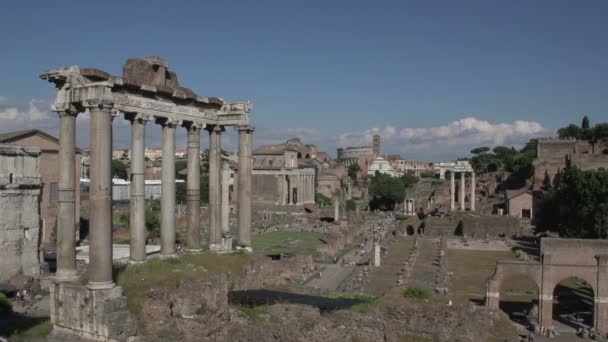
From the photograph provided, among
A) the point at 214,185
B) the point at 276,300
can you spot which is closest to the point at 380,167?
the point at 214,185

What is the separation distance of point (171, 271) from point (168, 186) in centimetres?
306

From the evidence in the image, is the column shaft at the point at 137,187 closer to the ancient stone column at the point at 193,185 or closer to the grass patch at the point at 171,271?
the grass patch at the point at 171,271

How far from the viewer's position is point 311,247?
158 feet

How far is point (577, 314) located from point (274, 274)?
1460 cm

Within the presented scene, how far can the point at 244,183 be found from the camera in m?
20.8

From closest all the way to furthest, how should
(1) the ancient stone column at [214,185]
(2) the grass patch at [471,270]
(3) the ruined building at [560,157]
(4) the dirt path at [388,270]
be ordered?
(1) the ancient stone column at [214,185], (2) the grass patch at [471,270], (4) the dirt path at [388,270], (3) the ruined building at [560,157]

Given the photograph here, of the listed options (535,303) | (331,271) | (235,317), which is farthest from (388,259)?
(235,317)

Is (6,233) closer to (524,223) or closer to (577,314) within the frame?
(577,314)

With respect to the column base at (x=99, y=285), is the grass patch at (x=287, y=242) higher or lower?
lower

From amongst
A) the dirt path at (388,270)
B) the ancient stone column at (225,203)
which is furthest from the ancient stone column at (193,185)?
the dirt path at (388,270)

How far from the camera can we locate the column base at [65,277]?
14918mm

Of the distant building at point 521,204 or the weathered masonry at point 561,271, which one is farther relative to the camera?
the distant building at point 521,204

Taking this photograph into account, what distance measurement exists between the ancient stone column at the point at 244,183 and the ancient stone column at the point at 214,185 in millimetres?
791

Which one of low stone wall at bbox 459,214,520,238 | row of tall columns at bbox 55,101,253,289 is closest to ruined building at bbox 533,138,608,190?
low stone wall at bbox 459,214,520,238
